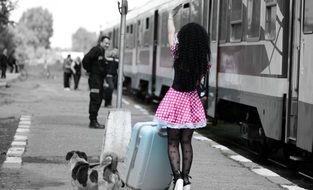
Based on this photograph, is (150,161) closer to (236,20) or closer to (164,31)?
(236,20)

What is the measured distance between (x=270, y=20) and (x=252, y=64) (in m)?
1.05

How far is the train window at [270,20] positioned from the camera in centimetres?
1070

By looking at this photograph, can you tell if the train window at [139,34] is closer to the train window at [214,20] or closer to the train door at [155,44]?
the train door at [155,44]

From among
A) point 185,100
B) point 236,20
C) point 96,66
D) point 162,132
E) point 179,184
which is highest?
point 236,20

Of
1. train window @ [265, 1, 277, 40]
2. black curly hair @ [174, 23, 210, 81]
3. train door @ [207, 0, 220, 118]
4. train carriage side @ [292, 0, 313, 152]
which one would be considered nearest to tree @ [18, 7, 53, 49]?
train door @ [207, 0, 220, 118]

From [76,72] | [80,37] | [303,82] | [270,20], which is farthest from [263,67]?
[80,37]

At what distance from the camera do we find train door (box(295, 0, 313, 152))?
910 centimetres

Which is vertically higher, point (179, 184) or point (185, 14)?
point (185, 14)

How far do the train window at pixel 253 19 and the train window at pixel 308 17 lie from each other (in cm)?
195

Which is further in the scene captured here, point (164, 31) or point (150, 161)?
point (164, 31)

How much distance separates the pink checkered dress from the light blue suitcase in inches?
10.1

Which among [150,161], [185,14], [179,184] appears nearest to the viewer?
Answer: [179,184]

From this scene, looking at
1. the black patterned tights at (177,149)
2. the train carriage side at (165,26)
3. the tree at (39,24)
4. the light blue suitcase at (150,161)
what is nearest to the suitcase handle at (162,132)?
the light blue suitcase at (150,161)

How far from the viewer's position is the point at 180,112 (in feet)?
25.0
